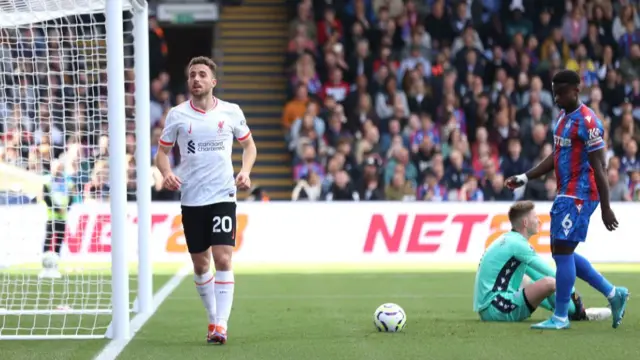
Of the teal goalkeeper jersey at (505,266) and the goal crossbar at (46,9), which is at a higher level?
the goal crossbar at (46,9)

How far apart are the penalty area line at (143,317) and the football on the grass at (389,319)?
183 centimetres

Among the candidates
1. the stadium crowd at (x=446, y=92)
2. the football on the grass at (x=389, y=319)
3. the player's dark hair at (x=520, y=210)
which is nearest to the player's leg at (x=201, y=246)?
the football on the grass at (x=389, y=319)

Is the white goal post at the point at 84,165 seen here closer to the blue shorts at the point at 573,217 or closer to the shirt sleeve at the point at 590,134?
the blue shorts at the point at 573,217

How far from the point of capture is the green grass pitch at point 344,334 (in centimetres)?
790

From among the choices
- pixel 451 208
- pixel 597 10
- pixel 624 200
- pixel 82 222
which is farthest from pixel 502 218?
pixel 597 10

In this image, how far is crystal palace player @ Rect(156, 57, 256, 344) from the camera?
338 inches

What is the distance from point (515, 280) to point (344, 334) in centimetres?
158

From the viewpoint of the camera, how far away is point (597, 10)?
2364 cm

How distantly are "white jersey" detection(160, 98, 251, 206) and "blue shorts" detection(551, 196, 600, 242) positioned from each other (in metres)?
2.39

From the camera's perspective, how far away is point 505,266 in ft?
31.9

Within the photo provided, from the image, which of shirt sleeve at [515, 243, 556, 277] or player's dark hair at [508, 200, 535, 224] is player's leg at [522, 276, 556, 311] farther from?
player's dark hair at [508, 200, 535, 224]

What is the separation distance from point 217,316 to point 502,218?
962 cm

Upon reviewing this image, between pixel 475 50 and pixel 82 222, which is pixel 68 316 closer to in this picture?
pixel 82 222

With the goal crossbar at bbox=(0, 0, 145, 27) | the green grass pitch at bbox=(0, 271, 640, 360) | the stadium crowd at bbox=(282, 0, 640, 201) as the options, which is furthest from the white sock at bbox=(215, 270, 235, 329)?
the stadium crowd at bbox=(282, 0, 640, 201)
